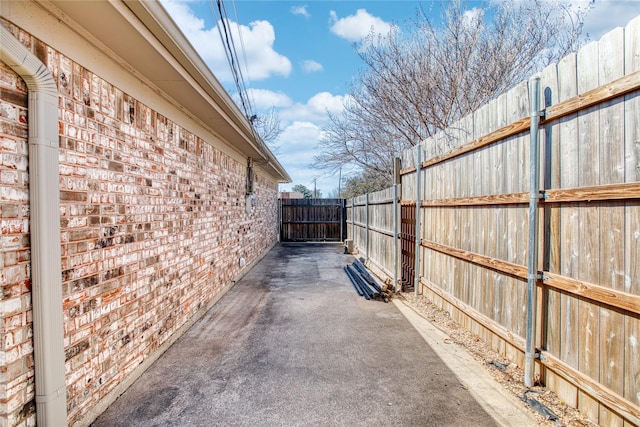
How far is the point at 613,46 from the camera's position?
2084 mm

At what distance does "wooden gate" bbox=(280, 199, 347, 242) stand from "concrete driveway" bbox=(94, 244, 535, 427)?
10.8 m

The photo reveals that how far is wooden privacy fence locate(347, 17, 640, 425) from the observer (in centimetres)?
199

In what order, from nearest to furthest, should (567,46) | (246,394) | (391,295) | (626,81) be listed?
(626,81)
(246,394)
(391,295)
(567,46)

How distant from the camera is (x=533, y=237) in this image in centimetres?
Result: 269

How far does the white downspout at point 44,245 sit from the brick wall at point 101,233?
0.14 ft

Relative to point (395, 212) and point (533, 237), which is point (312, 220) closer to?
point (395, 212)

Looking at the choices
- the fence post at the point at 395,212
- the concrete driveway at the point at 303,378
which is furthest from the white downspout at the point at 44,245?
the fence post at the point at 395,212

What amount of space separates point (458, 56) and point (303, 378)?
8.11 meters

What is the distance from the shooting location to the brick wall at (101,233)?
1.82m

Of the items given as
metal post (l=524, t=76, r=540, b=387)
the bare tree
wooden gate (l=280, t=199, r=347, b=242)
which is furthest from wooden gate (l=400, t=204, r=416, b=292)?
wooden gate (l=280, t=199, r=347, b=242)

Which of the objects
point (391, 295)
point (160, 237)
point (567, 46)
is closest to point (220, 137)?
point (160, 237)

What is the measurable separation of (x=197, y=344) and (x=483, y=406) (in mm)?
2845

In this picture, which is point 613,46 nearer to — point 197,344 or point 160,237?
point 160,237

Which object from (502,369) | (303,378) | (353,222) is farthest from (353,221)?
(303,378)
